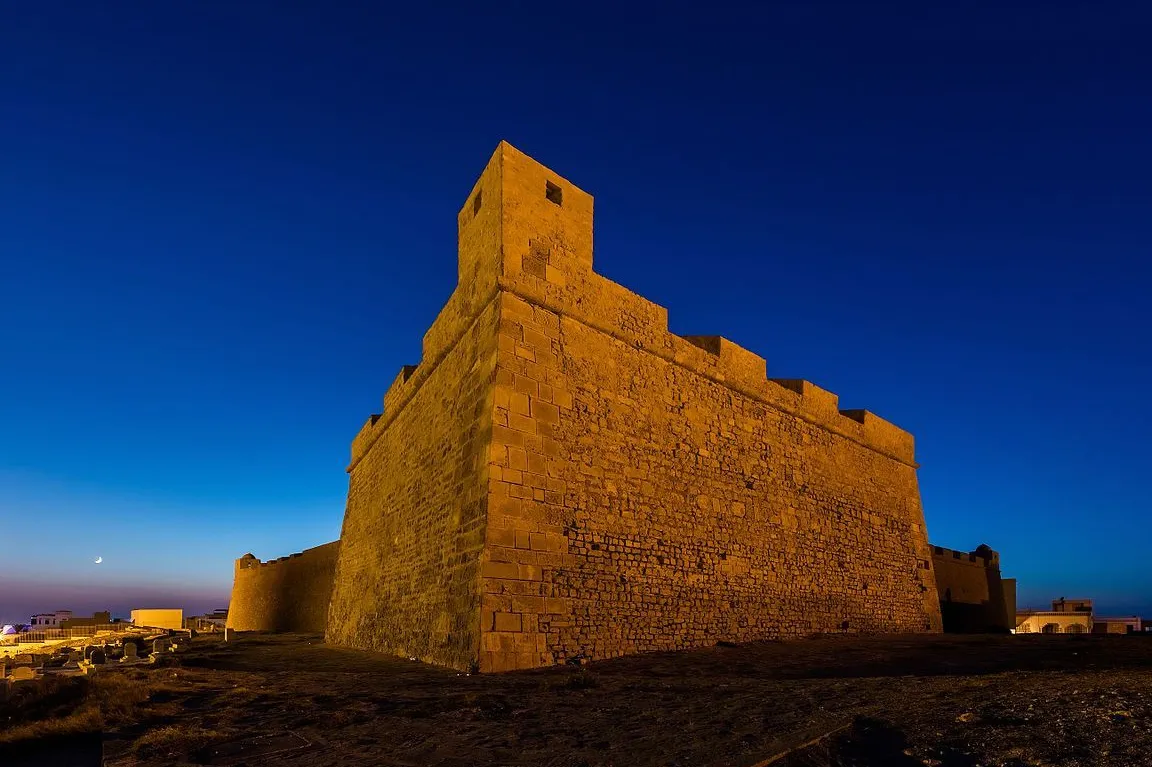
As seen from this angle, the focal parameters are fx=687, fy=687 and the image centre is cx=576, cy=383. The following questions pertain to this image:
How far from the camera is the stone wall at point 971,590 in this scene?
22172 millimetres

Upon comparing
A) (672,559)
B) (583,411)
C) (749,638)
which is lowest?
(749,638)

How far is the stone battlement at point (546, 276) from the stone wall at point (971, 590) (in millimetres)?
A: 13187

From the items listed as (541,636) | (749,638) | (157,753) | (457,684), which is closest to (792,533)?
(749,638)

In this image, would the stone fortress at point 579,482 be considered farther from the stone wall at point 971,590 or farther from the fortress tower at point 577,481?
the stone wall at point 971,590

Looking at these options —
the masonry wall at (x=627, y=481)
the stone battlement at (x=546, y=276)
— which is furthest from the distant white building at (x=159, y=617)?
the masonry wall at (x=627, y=481)

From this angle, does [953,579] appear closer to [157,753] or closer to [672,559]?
[672,559]

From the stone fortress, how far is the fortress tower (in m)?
0.03

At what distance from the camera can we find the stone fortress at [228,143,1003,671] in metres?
9.21

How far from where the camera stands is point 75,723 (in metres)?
5.57

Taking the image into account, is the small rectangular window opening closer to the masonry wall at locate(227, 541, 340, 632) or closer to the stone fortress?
the stone fortress

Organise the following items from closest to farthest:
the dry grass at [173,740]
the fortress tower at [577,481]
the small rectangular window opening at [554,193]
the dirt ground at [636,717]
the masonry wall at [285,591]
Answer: the dirt ground at [636,717] < the dry grass at [173,740] < the fortress tower at [577,481] < the small rectangular window opening at [554,193] < the masonry wall at [285,591]

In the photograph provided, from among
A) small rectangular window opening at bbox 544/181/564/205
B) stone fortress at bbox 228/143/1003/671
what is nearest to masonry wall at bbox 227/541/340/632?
stone fortress at bbox 228/143/1003/671

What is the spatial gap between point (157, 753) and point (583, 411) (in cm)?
683

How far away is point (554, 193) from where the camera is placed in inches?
439
